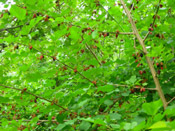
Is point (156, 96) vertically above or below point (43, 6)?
below

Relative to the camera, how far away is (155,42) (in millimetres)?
2166

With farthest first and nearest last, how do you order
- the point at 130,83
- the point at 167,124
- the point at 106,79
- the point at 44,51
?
the point at 106,79
the point at 44,51
the point at 130,83
the point at 167,124

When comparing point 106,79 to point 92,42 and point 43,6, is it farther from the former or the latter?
point 43,6

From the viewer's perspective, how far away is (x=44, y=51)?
1.82m

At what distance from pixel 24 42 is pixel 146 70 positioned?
120cm

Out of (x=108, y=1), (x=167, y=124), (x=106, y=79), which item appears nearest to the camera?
(x=167, y=124)

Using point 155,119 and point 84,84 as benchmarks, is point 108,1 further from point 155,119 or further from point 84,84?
point 155,119

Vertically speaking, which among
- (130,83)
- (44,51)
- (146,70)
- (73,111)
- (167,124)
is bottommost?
(167,124)

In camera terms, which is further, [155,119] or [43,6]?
[43,6]

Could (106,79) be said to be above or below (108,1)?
below

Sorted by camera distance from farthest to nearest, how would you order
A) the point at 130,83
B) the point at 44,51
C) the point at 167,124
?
1. the point at 44,51
2. the point at 130,83
3. the point at 167,124

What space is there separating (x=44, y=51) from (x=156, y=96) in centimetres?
109

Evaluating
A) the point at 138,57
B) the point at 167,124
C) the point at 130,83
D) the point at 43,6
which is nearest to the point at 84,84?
the point at 130,83

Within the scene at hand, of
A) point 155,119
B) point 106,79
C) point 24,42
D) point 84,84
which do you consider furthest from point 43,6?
point 155,119
